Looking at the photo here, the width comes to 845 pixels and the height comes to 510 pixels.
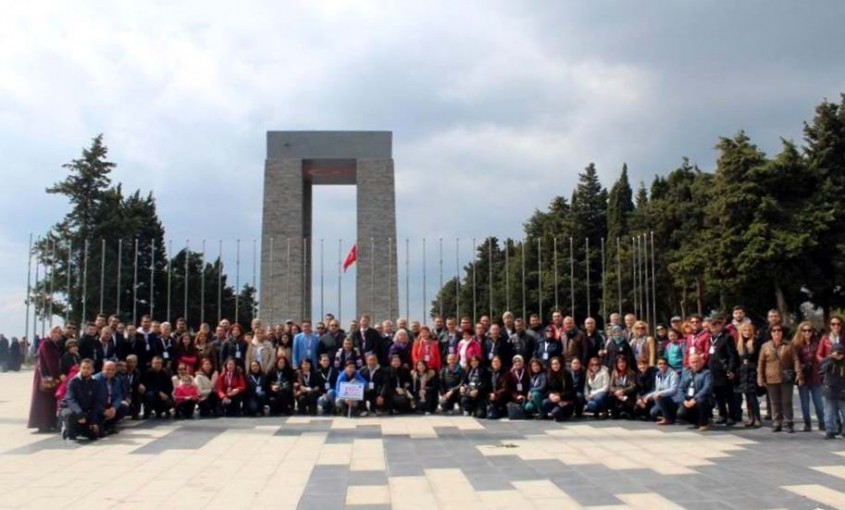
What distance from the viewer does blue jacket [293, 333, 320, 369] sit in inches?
545

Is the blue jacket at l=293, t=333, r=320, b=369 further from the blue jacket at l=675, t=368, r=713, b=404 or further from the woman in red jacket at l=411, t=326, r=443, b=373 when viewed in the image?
the blue jacket at l=675, t=368, r=713, b=404

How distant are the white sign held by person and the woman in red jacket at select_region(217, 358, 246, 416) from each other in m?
1.63

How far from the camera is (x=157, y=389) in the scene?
40.9 feet

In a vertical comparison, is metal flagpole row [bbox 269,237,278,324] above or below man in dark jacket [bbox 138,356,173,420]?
above

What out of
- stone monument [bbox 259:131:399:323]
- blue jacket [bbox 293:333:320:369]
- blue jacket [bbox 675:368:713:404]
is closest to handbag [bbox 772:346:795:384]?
blue jacket [bbox 675:368:713:404]

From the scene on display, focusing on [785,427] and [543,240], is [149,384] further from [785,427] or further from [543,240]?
[543,240]

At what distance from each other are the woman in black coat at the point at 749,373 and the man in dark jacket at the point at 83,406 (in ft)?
28.5

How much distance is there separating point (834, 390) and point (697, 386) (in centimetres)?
176

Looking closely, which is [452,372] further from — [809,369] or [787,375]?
[809,369]

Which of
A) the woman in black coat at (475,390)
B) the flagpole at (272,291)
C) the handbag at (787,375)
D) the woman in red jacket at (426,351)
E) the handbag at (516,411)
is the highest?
the flagpole at (272,291)

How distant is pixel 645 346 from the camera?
40.7 ft

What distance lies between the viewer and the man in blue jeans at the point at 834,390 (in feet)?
32.2

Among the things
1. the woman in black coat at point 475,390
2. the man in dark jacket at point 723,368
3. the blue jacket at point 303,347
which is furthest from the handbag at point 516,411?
the blue jacket at point 303,347

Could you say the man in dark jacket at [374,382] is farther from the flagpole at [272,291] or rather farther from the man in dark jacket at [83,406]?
the flagpole at [272,291]
